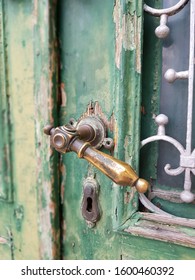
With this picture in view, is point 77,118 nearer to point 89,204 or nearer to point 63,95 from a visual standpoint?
point 63,95

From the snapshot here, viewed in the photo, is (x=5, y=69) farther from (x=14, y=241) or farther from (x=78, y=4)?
(x=14, y=241)

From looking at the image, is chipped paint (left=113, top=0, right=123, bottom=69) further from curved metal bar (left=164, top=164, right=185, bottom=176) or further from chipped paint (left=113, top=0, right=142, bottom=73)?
curved metal bar (left=164, top=164, right=185, bottom=176)

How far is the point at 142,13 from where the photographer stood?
0.50 meters

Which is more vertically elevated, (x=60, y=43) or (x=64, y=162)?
(x=60, y=43)

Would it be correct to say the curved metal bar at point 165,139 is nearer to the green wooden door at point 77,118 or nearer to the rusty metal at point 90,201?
the green wooden door at point 77,118

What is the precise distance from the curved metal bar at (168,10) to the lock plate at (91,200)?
344mm

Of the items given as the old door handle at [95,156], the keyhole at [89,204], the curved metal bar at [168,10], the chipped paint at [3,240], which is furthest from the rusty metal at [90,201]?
the curved metal bar at [168,10]

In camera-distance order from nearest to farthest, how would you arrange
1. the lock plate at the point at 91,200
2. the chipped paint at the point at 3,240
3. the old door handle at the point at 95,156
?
1. the old door handle at the point at 95,156
2. the lock plate at the point at 91,200
3. the chipped paint at the point at 3,240

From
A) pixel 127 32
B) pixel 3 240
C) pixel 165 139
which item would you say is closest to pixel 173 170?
pixel 165 139

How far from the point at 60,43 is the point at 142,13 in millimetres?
184

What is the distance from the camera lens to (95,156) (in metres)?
0.46

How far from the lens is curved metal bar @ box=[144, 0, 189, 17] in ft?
1.60

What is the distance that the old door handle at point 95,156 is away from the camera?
0.43 m

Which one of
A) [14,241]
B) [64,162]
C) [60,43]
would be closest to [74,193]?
[64,162]
